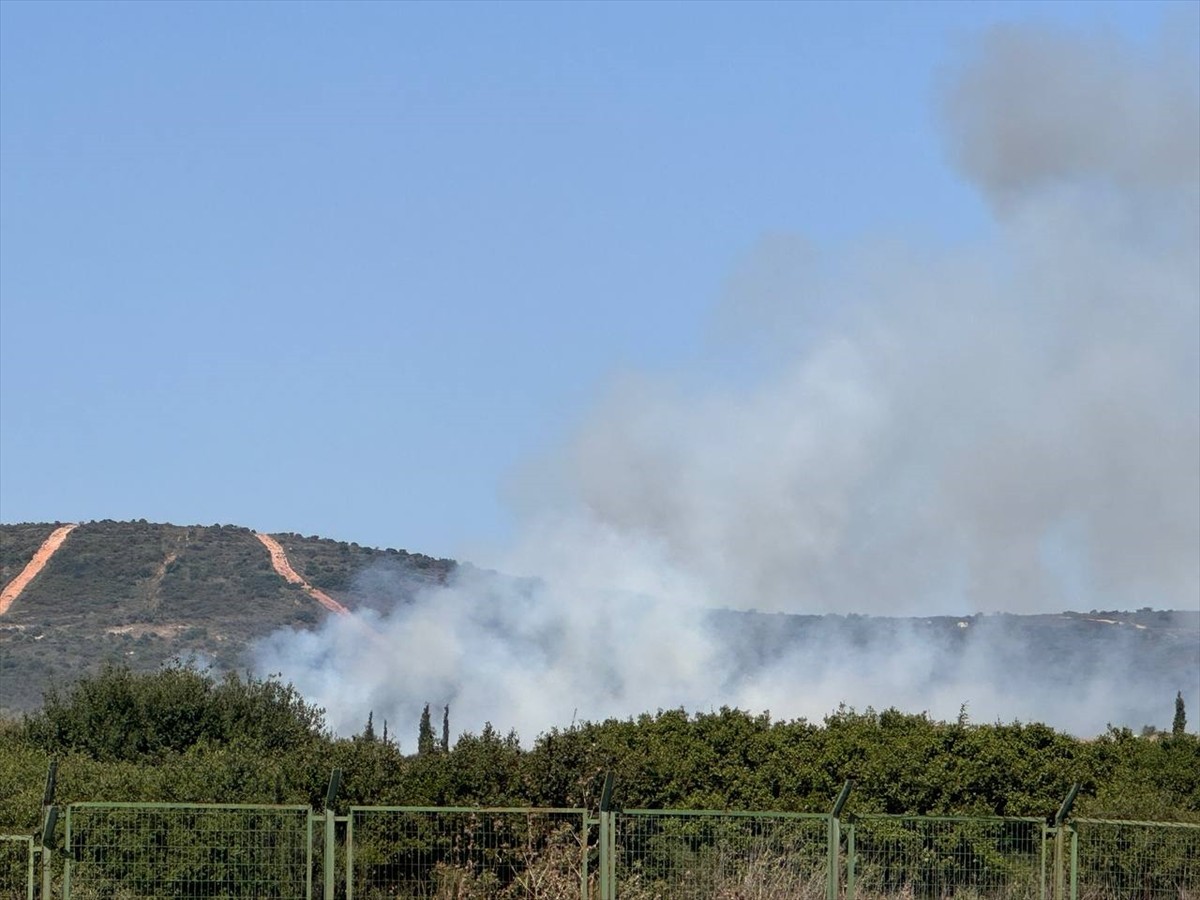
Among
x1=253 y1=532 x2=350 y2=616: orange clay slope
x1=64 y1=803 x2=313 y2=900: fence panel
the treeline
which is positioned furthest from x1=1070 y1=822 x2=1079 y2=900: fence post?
x1=253 y1=532 x2=350 y2=616: orange clay slope

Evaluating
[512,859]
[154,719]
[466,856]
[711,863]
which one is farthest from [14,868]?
[154,719]

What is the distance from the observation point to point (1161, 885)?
25891mm

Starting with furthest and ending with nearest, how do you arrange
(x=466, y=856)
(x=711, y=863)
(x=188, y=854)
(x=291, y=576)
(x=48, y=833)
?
(x=291, y=576), (x=466, y=856), (x=711, y=863), (x=188, y=854), (x=48, y=833)

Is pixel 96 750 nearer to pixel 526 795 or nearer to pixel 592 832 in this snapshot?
pixel 526 795

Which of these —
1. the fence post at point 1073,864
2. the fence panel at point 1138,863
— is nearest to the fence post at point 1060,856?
the fence post at point 1073,864

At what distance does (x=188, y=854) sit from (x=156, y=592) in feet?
365

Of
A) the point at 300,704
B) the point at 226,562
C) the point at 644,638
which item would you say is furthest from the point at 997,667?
the point at 300,704

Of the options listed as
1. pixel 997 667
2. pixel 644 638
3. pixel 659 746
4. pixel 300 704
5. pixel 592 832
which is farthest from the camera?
pixel 997 667

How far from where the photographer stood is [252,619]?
129 metres

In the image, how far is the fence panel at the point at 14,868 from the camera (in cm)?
2400

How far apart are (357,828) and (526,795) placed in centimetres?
326

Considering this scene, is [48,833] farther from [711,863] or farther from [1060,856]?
[1060,856]

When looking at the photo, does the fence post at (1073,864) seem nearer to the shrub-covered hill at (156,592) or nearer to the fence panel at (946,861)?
the fence panel at (946,861)

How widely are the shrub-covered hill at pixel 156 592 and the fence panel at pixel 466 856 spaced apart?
287ft
